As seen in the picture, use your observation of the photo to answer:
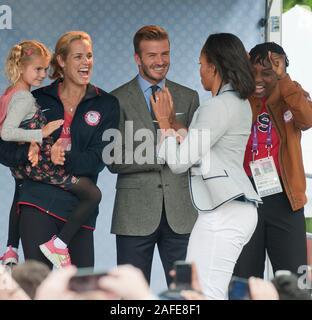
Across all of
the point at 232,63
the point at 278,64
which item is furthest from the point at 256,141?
the point at 232,63

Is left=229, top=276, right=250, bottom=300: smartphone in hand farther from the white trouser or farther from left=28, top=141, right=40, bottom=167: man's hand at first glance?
left=28, top=141, right=40, bottom=167: man's hand

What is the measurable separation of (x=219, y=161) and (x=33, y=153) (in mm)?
975

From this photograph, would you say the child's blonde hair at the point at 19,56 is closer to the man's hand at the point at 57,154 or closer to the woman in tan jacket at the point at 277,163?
the man's hand at the point at 57,154

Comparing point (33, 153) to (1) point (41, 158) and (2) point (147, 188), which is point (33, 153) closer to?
(1) point (41, 158)

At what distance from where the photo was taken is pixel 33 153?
13.9 ft

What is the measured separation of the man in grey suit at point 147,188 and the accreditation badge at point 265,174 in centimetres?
38

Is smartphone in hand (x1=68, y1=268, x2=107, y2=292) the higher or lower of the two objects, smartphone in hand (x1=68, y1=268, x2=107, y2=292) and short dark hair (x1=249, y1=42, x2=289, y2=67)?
the lower

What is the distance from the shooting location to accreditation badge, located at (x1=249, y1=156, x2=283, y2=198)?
4.44m

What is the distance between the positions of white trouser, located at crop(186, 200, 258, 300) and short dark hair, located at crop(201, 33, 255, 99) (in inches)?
19.9

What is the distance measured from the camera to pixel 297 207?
4.48m

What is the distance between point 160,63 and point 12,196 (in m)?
1.22

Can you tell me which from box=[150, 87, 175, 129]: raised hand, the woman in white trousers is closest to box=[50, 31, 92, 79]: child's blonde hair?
box=[150, 87, 175, 129]: raised hand

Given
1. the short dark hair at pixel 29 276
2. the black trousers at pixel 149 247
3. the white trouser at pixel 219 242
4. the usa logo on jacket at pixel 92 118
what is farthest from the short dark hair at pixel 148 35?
the short dark hair at pixel 29 276
